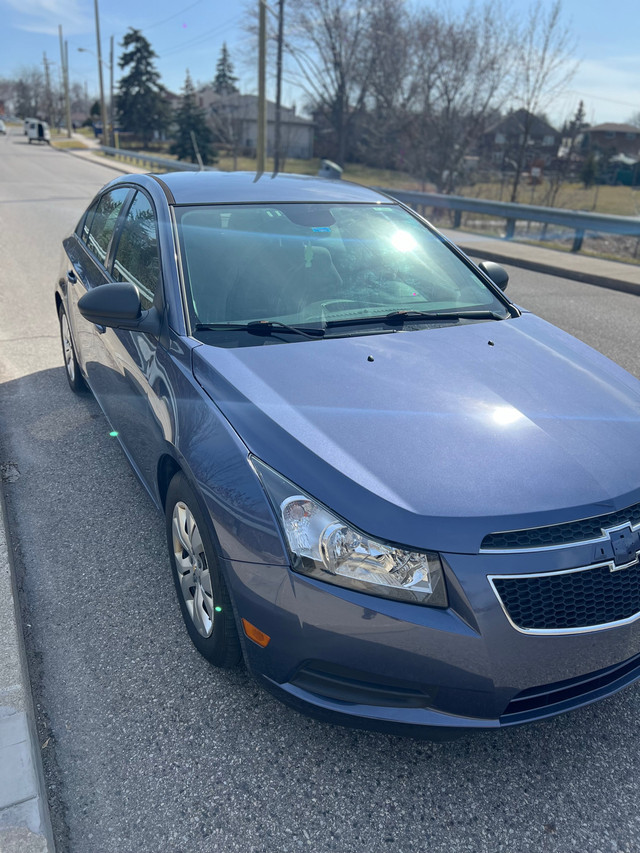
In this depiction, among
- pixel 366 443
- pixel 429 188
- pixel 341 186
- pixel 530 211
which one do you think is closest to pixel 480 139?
pixel 429 188

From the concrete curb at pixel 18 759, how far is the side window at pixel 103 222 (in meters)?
2.30

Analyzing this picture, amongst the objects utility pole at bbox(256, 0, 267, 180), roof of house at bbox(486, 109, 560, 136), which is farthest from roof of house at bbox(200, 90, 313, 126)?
utility pole at bbox(256, 0, 267, 180)

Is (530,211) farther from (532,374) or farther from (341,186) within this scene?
(532,374)

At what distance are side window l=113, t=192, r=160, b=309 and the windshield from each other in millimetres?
168

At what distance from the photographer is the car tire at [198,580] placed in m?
2.33

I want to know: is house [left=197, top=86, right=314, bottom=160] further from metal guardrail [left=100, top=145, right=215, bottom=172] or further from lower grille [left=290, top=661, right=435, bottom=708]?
lower grille [left=290, top=661, right=435, bottom=708]

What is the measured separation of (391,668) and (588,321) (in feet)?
22.4

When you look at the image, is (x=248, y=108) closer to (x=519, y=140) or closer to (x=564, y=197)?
(x=564, y=197)

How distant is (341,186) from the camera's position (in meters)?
4.14

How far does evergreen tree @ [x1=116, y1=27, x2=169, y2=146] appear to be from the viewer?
253ft

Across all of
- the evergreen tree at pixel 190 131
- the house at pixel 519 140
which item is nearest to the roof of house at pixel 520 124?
the house at pixel 519 140

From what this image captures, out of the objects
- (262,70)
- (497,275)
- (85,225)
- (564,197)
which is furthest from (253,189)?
(564,197)

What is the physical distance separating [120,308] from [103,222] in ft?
5.91

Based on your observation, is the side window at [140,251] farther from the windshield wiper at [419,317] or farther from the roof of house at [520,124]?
the roof of house at [520,124]
